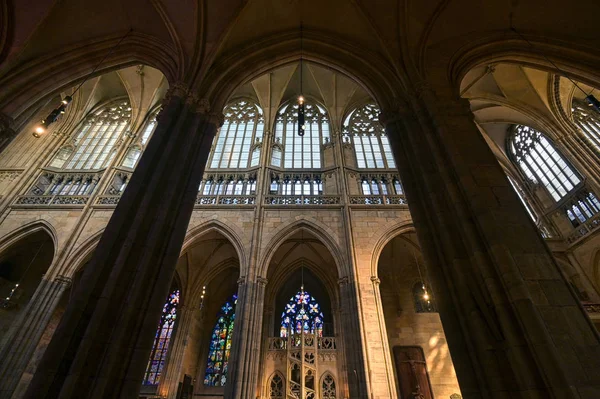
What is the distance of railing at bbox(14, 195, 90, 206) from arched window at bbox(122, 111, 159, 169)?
7.27ft

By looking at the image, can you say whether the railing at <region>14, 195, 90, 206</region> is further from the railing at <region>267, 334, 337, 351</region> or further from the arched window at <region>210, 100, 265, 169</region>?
the railing at <region>267, 334, 337, 351</region>

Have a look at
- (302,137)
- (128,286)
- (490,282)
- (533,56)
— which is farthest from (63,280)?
(533,56)

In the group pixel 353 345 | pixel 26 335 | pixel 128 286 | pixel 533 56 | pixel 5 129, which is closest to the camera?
pixel 128 286

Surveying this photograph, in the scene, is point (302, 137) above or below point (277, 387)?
above

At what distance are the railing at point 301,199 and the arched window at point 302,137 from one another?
207 centimetres

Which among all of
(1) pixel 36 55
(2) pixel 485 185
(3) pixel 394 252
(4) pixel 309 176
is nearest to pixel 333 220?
(4) pixel 309 176

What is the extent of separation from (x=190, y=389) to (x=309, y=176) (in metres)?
10.2

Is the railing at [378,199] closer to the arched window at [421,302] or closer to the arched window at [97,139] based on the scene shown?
the arched window at [421,302]

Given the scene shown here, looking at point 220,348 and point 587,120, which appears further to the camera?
point 220,348

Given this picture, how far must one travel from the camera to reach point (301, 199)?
37.1 ft

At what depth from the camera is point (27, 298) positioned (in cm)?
1148

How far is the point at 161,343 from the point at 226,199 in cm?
709

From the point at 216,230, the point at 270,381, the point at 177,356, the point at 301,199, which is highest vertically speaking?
the point at 301,199

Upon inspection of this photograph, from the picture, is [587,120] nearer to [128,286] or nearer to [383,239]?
[383,239]
